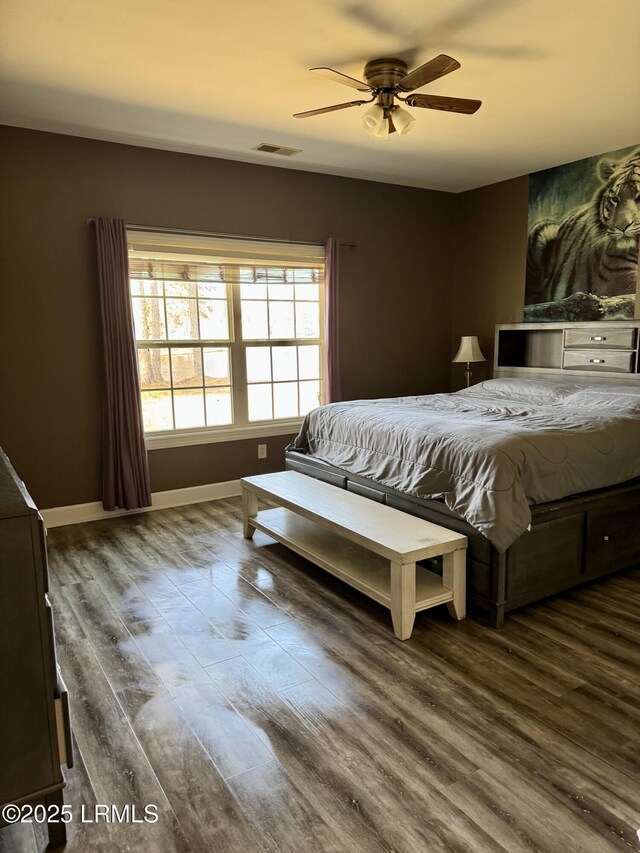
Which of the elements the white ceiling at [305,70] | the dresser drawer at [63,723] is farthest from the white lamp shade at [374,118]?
the dresser drawer at [63,723]

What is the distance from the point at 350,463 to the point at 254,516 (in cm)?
75

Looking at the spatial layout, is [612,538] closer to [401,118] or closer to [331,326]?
[401,118]

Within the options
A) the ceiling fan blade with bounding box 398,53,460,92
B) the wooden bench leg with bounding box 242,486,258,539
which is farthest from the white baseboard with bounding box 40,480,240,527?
the ceiling fan blade with bounding box 398,53,460,92

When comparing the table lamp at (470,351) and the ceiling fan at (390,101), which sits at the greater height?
the ceiling fan at (390,101)

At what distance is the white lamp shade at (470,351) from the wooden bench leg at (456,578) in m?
2.98

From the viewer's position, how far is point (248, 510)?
3.78 meters

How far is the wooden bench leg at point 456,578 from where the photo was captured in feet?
8.68

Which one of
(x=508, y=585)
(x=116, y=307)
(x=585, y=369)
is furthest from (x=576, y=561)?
(x=116, y=307)

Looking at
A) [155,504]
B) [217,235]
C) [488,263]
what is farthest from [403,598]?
[488,263]

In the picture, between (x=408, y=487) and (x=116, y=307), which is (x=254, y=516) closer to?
(x=408, y=487)

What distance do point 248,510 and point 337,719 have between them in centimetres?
188

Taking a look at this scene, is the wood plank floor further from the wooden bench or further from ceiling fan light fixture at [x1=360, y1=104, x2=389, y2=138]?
ceiling fan light fixture at [x1=360, y1=104, x2=389, y2=138]

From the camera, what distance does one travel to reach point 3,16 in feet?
7.98

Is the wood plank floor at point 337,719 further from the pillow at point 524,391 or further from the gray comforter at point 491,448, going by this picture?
the pillow at point 524,391
